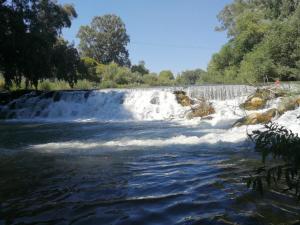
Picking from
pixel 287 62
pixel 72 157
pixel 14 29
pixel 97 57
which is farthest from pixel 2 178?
pixel 97 57

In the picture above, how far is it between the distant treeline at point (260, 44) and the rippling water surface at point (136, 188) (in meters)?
9.88

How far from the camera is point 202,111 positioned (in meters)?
18.2

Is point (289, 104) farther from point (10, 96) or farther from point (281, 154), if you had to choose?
point (10, 96)

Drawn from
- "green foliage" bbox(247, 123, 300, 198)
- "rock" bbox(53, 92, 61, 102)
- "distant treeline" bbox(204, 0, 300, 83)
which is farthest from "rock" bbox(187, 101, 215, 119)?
"green foliage" bbox(247, 123, 300, 198)

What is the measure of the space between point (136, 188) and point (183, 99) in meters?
15.5

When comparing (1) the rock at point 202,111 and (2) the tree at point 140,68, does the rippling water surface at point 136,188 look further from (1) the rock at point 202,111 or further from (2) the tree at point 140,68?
(2) the tree at point 140,68

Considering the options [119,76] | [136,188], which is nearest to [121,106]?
[136,188]

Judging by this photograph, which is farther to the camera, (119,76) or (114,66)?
(114,66)

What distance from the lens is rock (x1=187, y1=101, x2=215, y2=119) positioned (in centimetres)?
1811

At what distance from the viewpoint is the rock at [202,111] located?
18.1 metres

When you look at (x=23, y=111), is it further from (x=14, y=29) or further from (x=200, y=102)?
(x=200, y=102)

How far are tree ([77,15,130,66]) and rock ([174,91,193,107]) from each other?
54.7m

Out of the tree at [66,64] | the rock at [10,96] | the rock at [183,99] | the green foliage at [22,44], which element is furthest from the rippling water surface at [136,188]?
the tree at [66,64]

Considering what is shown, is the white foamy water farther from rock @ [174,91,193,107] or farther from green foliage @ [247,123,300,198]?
green foliage @ [247,123,300,198]
